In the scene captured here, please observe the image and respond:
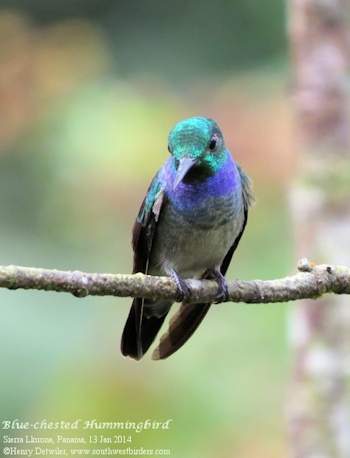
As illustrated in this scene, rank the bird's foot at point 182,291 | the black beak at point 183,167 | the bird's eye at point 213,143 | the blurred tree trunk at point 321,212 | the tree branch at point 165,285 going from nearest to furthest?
the tree branch at point 165,285
the bird's foot at point 182,291
the black beak at point 183,167
the bird's eye at point 213,143
the blurred tree trunk at point 321,212

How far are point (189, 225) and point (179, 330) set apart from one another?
0.51 m

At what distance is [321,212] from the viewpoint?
5125mm

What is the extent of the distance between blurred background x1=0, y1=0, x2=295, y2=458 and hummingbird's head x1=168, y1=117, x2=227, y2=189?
290 cm

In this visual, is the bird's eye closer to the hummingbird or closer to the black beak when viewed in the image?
the hummingbird

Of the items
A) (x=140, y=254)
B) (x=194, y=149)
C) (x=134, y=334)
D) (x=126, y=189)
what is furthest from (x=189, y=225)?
(x=126, y=189)

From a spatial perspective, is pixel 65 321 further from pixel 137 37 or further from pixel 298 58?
pixel 137 37

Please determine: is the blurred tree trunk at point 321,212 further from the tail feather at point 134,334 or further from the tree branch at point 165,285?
the tree branch at point 165,285

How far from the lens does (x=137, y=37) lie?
37.8ft

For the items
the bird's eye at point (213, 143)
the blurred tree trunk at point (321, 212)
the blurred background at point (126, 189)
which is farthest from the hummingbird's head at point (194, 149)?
the blurred background at point (126, 189)

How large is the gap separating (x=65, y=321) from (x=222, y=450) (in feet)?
5.12

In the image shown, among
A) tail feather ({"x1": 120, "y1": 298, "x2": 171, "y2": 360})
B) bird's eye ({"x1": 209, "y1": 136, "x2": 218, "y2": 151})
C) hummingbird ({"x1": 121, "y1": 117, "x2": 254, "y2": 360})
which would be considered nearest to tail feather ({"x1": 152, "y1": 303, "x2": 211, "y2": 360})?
hummingbird ({"x1": 121, "y1": 117, "x2": 254, "y2": 360})

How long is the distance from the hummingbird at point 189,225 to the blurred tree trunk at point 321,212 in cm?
71

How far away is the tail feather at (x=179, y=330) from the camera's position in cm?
440

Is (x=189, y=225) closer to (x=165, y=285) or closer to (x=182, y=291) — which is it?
(x=182, y=291)
